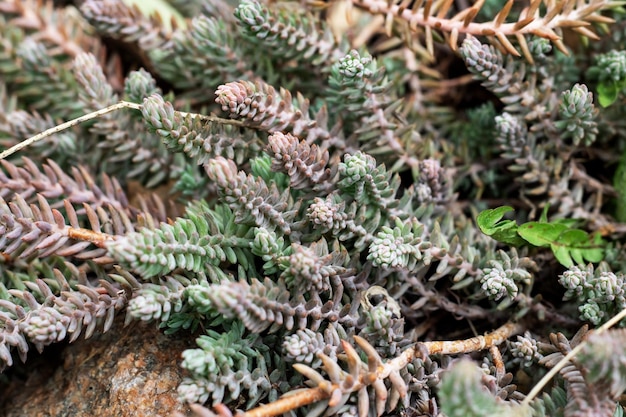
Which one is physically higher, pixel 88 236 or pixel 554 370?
pixel 554 370

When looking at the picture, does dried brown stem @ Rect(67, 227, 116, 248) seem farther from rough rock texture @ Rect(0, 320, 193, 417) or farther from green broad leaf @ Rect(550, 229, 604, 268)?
green broad leaf @ Rect(550, 229, 604, 268)

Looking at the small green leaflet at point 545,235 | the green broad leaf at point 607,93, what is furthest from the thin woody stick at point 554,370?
the green broad leaf at point 607,93

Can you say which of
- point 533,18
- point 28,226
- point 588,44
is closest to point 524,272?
point 533,18

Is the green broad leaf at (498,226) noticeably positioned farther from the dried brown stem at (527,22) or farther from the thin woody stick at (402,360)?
the dried brown stem at (527,22)

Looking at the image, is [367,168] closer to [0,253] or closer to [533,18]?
[533,18]

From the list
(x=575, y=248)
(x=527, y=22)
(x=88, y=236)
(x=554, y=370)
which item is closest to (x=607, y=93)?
(x=527, y=22)

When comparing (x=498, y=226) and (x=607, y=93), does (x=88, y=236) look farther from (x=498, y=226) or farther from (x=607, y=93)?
(x=607, y=93)
